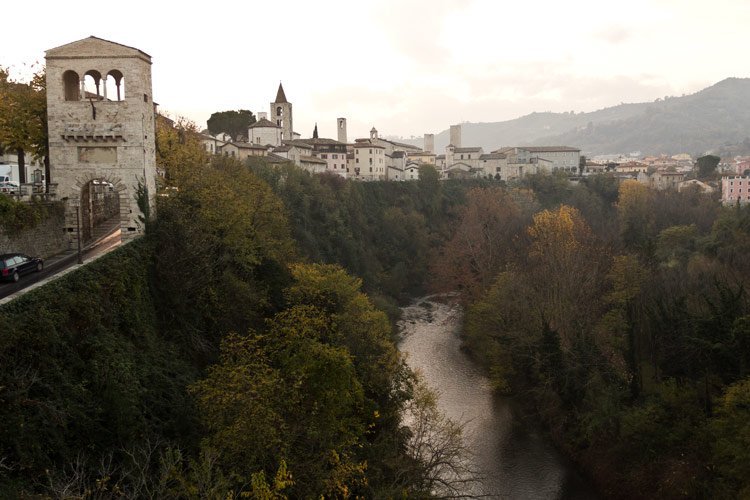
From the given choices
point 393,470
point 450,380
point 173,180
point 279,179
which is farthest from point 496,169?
point 393,470

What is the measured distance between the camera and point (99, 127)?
25.6m

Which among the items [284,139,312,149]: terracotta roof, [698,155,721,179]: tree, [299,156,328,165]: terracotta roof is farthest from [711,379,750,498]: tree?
[698,155,721,179]: tree

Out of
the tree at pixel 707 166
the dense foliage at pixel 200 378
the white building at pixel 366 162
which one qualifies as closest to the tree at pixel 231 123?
the white building at pixel 366 162

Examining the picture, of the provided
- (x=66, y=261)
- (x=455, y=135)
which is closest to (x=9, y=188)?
(x=66, y=261)

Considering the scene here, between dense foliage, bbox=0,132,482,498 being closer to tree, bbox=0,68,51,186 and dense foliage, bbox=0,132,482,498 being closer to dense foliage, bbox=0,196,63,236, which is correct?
dense foliage, bbox=0,196,63,236

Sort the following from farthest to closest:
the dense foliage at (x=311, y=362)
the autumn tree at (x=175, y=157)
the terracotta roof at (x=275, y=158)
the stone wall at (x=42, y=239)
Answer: the terracotta roof at (x=275, y=158) → the autumn tree at (x=175, y=157) → the stone wall at (x=42, y=239) → the dense foliage at (x=311, y=362)

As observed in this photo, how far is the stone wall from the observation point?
22.8 metres

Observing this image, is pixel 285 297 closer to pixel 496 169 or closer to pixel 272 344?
pixel 272 344

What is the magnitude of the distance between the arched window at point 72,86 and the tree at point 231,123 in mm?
61723

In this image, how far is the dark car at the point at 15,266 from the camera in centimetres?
2003

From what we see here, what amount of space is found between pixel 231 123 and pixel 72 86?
6385 centimetres

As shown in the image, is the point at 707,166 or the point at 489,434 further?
the point at 707,166

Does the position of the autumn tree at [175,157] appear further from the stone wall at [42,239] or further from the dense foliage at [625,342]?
the dense foliage at [625,342]

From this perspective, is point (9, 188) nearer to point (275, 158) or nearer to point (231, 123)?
point (275, 158)
